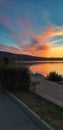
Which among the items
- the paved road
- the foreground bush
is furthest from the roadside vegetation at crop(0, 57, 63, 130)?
the paved road

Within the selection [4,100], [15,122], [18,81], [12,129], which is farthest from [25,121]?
[18,81]

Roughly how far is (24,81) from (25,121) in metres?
5.53

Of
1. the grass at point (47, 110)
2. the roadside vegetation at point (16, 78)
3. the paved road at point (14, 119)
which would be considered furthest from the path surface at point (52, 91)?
the paved road at point (14, 119)

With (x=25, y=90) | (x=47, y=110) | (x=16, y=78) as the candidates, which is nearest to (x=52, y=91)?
(x=25, y=90)

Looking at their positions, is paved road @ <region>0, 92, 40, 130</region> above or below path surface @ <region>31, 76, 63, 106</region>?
above

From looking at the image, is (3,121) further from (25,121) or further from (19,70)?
(19,70)

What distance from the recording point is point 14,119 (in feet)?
22.4

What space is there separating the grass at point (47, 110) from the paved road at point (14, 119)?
416 mm

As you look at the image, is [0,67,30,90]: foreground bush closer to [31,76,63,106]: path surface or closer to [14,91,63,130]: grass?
[31,76,63,106]: path surface

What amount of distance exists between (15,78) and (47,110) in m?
4.60

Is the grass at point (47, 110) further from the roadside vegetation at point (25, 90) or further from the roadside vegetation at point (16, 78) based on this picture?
the roadside vegetation at point (16, 78)

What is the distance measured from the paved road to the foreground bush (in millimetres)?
3130

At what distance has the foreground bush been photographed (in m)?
11.9

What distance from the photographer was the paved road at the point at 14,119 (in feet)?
20.1
